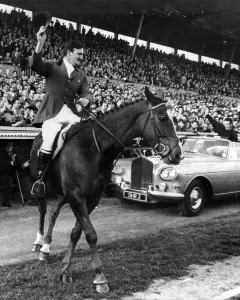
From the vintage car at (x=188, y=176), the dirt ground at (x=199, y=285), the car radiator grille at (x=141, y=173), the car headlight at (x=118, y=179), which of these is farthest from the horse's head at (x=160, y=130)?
the car headlight at (x=118, y=179)

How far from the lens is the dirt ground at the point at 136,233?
14.4 ft

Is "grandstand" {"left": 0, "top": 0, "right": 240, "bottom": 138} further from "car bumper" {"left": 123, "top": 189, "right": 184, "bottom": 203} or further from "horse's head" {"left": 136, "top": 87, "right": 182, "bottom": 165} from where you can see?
"horse's head" {"left": 136, "top": 87, "right": 182, "bottom": 165}

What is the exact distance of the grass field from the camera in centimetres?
421

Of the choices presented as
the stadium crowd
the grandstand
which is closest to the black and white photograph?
the stadium crowd

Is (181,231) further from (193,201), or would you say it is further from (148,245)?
(193,201)

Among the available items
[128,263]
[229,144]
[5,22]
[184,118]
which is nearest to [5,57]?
[5,22]

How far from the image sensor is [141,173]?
8.64m

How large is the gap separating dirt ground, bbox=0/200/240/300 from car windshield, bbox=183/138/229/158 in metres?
1.33

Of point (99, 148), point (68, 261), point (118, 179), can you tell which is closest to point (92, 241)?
point (68, 261)

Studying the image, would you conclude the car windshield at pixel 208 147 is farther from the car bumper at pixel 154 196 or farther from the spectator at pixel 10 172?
the spectator at pixel 10 172

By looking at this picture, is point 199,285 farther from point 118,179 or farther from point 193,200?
point 118,179

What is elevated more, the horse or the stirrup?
the horse

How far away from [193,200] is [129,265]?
4016mm

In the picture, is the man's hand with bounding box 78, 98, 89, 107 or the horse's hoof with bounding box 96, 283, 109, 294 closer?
the horse's hoof with bounding box 96, 283, 109, 294
